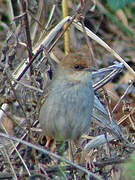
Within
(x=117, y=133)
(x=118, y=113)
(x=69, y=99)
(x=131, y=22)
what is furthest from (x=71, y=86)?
(x=131, y=22)

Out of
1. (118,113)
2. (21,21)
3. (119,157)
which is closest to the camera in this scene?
(119,157)

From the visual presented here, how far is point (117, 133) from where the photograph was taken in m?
4.05

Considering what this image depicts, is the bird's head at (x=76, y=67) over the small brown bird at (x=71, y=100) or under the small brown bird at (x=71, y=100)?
over

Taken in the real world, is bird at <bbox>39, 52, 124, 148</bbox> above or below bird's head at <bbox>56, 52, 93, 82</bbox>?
below

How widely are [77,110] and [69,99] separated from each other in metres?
0.12

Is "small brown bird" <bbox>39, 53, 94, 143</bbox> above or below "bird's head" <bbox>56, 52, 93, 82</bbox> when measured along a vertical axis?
below

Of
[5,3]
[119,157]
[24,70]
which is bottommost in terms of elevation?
[119,157]

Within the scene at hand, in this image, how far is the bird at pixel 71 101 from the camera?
3.96 m

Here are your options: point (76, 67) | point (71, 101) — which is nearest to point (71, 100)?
point (71, 101)

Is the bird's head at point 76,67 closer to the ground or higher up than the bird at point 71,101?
higher up

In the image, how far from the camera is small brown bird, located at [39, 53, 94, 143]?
3959 millimetres

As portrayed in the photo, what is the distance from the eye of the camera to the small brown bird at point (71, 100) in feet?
13.0

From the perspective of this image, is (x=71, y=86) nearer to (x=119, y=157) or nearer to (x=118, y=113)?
(x=119, y=157)

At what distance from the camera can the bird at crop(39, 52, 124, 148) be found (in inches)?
156
